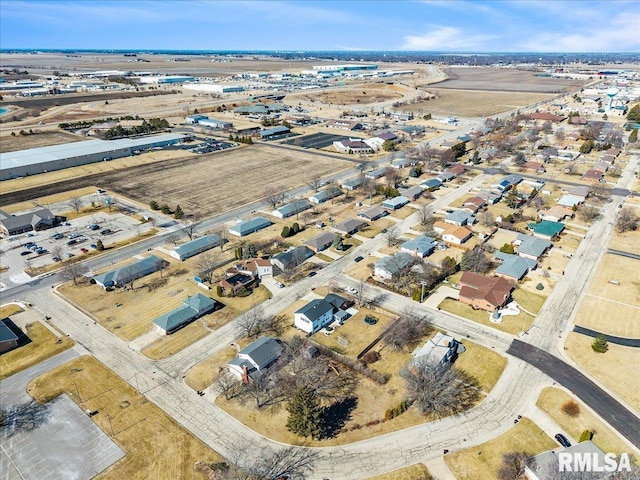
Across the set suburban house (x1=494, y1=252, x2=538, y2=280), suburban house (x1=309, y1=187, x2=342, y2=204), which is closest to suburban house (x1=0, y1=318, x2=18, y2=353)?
suburban house (x1=309, y1=187, x2=342, y2=204)

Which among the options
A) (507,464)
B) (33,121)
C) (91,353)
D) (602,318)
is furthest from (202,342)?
(33,121)

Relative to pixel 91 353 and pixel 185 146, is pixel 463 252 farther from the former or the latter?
pixel 185 146

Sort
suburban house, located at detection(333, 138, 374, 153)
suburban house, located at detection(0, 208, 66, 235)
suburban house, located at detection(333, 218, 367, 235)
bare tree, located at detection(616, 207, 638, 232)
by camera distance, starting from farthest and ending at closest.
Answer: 1. suburban house, located at detection(333, 138, 374, 153)
2. suburban house, located at detection(333, 218, 367, 235)
3. suburban house, located at detection(0, 208, 66, 235)
4. bare tree, located at detection(616, 207, 638, 232)

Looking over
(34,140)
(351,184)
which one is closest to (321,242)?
(351,184)

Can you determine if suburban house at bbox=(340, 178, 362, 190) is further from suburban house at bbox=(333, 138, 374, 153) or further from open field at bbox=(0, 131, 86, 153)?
open field at bbox=(0, 131, 86, 153)

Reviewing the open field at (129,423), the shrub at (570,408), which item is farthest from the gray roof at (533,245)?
the open field at (129,423)

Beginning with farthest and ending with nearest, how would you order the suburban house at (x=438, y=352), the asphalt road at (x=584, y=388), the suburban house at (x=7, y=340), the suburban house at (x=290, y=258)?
1. the suburban house at (x=290, y=258)
2. the suburban house at (x=7, y=340)
3. the suburban house at (x=438, y=352)
4. the asphalt road at (x=584, y=388)

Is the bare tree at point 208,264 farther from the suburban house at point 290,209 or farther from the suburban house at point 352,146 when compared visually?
the suburban house at point 352,146
